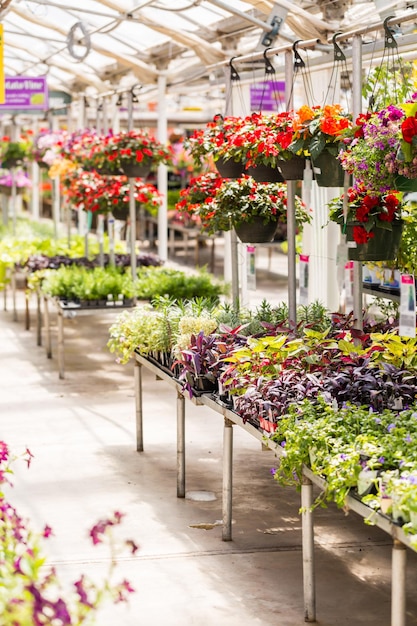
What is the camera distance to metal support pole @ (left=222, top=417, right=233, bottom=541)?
4.27 m

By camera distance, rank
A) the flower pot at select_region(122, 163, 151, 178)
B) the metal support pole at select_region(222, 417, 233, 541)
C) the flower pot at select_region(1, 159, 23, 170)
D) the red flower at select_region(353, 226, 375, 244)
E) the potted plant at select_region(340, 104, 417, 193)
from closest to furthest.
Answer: the potted plant at select_region(340, 104, 417, 193) → the red flower at select_region(353, 226, 375, 244) → the metal support pole at select_region(222, 417, 233, 541) → the flower pot at select_region(122, 163, 151, 178) → the flower pot at select_region(1, 159, 23, 170)

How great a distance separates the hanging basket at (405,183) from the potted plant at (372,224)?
55cm

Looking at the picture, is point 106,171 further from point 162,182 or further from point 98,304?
point 162,182

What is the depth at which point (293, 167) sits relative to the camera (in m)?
4.74

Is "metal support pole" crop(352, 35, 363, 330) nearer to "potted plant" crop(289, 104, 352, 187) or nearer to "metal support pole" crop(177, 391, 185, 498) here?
"potted plant" crop(289, 104, 352, 187)

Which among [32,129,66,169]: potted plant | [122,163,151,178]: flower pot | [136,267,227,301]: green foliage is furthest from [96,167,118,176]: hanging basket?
[32,129,66,169]: potted plant

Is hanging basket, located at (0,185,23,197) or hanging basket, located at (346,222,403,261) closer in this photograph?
hanging basket, located at (346,222,403,261)

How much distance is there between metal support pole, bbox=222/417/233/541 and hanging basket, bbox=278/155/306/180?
1.26 meters

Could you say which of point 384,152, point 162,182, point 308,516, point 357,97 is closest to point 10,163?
point 162,182

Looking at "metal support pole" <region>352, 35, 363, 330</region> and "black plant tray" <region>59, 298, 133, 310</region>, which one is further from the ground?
"metal support pole" <region>352, 35, 363, 330</region>

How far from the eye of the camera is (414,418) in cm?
340

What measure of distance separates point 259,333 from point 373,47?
179cm

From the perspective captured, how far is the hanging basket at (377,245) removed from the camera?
4.19m

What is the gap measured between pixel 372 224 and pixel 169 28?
4.90 meters
